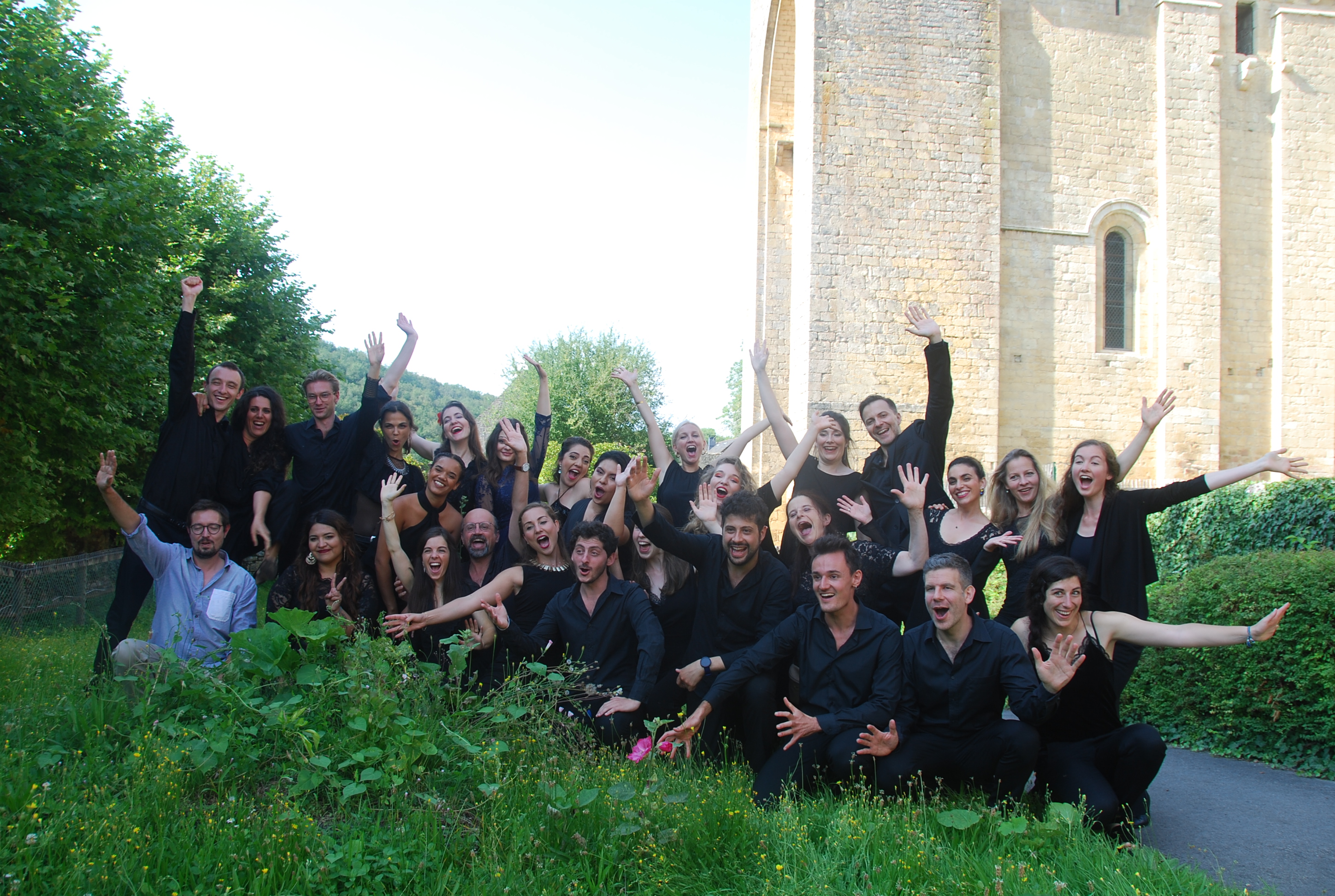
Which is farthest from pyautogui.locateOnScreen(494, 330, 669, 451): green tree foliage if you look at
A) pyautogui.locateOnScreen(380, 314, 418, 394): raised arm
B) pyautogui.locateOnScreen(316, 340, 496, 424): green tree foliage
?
pyautogui.locateOnScreen(380, 314, 418, 394): raised arm

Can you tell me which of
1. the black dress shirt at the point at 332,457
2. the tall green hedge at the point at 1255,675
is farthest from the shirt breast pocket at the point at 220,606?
the tall green hedge at the point at 1255,675

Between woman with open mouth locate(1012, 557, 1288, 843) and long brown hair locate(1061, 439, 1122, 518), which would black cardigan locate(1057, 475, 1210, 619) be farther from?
woman with open mouth locate(1012, 557, 1288, 843)

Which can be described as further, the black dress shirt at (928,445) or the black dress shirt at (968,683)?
the black dress shirt at (928,445)

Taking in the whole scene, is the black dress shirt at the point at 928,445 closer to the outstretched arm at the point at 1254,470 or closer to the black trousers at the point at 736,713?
the outstretched arm at the point at 1254,470

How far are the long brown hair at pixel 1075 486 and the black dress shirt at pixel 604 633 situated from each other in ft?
7.89

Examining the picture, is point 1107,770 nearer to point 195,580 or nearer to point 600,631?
point 600,631

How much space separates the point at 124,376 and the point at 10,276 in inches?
91.6

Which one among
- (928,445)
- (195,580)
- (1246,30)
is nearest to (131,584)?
(195,580)

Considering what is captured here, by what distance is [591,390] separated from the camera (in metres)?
37.8

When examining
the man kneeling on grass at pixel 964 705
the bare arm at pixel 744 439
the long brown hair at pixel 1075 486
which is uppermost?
the bare arm at pixel 744 439

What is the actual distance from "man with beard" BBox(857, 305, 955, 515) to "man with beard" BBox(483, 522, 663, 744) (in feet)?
6.46

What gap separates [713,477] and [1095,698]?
8.76 ft

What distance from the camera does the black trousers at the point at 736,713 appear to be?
4.80 m

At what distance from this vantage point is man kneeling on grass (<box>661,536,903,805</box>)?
4.36 meters
